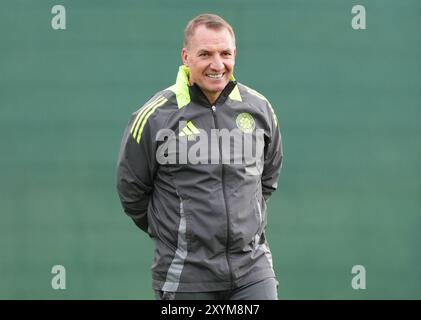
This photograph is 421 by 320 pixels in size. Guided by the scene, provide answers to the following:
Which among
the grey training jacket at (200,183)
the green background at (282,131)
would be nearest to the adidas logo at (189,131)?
the grey training jacket at (200,183)

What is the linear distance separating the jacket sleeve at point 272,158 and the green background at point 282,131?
3.64ft

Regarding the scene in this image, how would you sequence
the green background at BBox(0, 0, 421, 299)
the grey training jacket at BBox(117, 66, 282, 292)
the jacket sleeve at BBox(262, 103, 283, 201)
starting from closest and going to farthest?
the grey training jacket at BBox(117, 66, 282, 292) < the jacket sleeve at BBox(262, 103, 283, 201) < the green background at BBox(0, 0, 421, 299)

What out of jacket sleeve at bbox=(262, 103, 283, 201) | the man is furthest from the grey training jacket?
jacket sleeve at bbox=(262, 103, 283, 201)

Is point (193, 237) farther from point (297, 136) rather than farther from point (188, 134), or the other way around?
point (297, 136)

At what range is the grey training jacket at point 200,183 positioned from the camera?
13.3 ft

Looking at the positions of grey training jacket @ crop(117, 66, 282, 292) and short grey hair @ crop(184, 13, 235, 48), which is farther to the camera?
short grey hair @ crop(184, 13, 235, 48)

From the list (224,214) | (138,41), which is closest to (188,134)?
(224,214)

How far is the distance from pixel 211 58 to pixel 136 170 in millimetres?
608

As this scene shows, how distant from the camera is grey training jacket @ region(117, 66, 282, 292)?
13.3 ft

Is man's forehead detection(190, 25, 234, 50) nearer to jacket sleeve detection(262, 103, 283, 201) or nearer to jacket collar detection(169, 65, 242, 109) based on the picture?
jacket collar detection(169, 65, 242, 109)

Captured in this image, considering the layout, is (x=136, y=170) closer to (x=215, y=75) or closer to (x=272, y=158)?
(x=215, y=75)

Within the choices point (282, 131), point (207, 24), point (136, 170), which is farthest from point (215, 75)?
point (282, 131)
